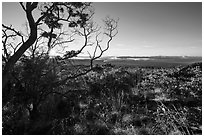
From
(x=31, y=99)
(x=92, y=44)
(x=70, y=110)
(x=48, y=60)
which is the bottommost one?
(x=70, y=110)

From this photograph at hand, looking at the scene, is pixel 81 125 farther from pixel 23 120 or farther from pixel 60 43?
pixel 60 43

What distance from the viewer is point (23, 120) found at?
20.2 ft

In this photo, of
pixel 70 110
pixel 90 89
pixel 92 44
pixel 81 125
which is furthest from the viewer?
pixel 90 89

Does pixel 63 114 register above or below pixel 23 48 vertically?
below

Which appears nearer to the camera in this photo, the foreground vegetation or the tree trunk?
the tree trunk

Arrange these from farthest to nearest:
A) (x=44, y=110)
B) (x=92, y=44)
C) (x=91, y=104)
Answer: (x=92, y=44)
(x=91, y=104)
(x=44, y=110)

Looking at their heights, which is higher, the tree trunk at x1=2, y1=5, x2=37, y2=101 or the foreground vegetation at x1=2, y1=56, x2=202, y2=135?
the tree trunk at x1=2, y1=5, x2=37, y2=101

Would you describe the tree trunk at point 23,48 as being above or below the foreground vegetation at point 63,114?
above

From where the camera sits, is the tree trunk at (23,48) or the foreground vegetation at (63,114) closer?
the tree trunk at (23,48)

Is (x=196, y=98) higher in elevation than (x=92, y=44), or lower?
lower

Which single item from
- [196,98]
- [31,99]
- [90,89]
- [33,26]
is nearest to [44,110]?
[31,99]

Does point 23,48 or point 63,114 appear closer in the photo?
point 23,48

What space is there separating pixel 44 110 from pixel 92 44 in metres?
4.43

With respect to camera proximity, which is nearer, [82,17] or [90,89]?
[82,17]
